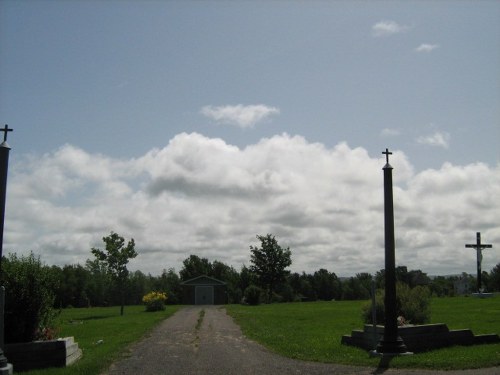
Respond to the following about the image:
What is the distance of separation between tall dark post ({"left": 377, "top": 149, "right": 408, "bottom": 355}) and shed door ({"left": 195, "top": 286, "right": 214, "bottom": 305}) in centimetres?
A: 5105

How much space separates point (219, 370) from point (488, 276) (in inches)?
3368

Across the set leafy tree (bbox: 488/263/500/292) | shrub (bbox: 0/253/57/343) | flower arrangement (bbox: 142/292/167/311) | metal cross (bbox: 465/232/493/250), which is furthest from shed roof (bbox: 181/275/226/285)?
shrub (bbox: 0/253/57/343)

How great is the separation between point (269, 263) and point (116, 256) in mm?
33450

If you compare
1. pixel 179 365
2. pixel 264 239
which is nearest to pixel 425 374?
pixel 179 365

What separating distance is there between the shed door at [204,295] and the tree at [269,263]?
33.6 feet

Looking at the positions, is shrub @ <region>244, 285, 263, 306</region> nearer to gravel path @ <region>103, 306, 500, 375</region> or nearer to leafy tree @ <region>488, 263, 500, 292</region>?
gravel path @ <region>103, 306, 500, 375</region>

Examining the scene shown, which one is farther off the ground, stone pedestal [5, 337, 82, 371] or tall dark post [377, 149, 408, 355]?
tall dark post [377, 149, 408, 355]

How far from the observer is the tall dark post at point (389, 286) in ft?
46.3

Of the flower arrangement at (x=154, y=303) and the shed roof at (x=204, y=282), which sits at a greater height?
the shed roof at (x=204, y=282)

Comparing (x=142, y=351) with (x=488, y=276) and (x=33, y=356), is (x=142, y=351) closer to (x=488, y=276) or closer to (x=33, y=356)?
(x=33, y=356)

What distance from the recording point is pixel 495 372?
11.3m

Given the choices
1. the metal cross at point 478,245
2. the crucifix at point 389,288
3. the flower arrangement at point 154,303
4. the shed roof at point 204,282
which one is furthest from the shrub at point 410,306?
the shed roof at point 204,282

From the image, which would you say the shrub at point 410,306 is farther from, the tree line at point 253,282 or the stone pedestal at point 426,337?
the tree line at point 253,282

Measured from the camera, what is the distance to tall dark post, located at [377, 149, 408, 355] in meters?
14.1
